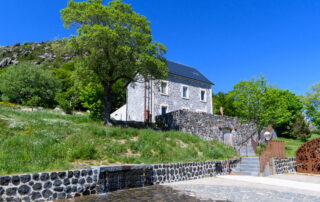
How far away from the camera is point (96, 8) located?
1530cm

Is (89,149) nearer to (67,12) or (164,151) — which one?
(164,151)

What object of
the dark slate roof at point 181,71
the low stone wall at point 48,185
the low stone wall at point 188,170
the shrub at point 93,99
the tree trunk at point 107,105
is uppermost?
the dark slate roof at point 181,71

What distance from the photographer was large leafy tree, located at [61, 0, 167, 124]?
15203 millimetres

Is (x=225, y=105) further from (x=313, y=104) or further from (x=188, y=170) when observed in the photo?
(x=188, y=170)

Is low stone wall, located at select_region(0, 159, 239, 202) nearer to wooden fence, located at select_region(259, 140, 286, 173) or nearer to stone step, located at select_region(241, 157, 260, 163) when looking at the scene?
stone step, located at select_region(241, 157, 260, 163)

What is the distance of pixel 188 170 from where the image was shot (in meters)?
11.0

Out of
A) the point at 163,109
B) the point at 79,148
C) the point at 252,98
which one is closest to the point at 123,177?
the point at 79,148

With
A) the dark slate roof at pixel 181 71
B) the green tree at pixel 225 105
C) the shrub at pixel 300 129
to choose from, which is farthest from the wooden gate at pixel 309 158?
the shrub at pixel 300 129

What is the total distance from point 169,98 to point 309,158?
13.9 m

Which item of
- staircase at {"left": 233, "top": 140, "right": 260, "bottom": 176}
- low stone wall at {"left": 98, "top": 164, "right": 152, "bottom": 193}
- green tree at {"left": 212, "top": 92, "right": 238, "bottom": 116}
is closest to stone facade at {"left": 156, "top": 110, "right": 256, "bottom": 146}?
staircase at {"left": 233, "top": 140, "right": 260, "bottom": 176}

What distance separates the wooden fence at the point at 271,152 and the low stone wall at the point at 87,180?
4967mm

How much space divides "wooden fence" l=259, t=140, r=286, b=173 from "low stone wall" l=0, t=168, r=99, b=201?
1030 centimetres

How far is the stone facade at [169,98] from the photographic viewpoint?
2305cm

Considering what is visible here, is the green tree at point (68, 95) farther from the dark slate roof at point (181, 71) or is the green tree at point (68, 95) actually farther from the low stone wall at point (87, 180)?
the dark slate roof at point (181, 71)
